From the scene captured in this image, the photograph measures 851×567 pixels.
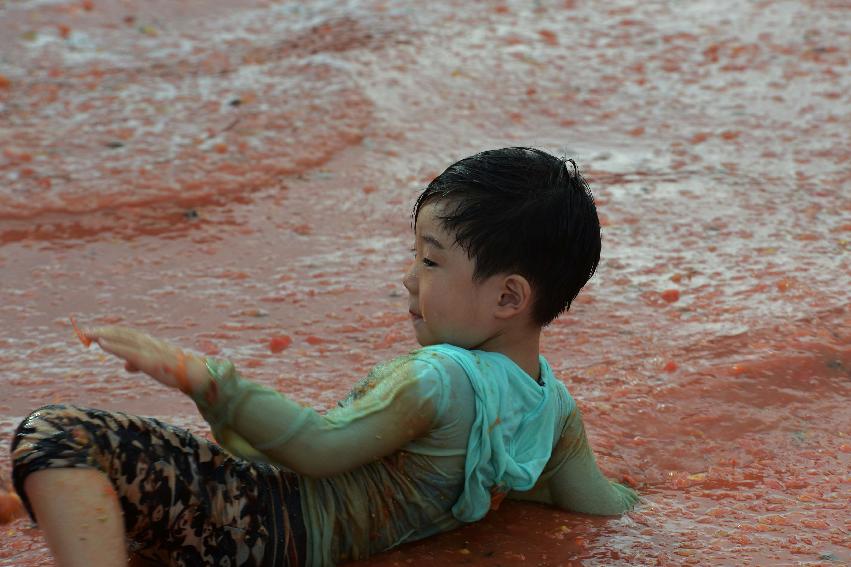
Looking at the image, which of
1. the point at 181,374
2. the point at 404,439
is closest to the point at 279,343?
the point at 404,439

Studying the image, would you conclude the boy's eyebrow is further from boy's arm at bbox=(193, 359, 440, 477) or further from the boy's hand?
the boy's hand

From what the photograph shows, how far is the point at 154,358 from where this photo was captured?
216 centimetres

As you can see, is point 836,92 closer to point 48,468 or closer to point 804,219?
point 804,219

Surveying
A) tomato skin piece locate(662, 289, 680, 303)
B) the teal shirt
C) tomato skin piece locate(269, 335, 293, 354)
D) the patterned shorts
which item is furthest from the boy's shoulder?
tomato skin piece locate(662, 289, 680, 303)

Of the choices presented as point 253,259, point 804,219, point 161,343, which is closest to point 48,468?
point 161,343

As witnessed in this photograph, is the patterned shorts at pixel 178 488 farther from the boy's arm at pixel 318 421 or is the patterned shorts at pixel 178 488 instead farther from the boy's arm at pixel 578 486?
the boy's arm at pixel 578 486

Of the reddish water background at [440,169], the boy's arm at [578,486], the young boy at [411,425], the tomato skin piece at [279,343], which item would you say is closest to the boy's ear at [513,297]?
the young boy at [411,425]

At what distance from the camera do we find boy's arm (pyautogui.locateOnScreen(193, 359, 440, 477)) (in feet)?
7.36

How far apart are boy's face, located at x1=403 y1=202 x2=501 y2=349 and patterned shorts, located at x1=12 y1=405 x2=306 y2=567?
1.56 ft

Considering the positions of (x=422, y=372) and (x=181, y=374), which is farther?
(x=422, y=372)

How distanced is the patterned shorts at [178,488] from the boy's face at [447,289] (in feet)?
1.56

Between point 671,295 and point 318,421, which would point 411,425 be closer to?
point 318,421

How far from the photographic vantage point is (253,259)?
4457 mm

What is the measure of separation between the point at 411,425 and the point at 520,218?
50cm
